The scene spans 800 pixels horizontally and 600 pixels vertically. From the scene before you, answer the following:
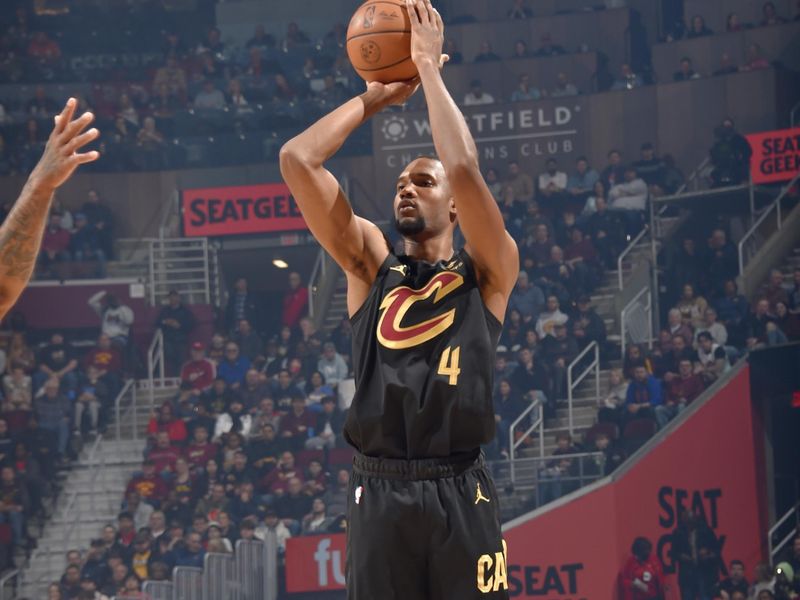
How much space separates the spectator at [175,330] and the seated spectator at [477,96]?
150 inches

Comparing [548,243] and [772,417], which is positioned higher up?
[548,243]

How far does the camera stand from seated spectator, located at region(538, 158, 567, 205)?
13.0 meters

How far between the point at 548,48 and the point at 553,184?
1.88 m

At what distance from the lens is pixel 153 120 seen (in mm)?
14297

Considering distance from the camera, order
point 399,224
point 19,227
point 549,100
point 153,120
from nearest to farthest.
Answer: point 19,227 < point 399,224 < point 549,100 < point 153,120

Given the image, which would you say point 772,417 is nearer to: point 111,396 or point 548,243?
point 548,243

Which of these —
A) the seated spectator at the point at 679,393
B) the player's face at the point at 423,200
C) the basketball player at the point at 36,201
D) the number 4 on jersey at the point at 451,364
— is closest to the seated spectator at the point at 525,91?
the seated spectator at the point at 679,393

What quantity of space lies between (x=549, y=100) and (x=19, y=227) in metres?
10.9

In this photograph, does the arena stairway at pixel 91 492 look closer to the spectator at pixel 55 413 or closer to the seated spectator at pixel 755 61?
the spectator at pixel 55 413

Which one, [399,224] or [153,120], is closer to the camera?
[399,224]

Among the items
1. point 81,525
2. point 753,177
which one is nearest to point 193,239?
point 81,525

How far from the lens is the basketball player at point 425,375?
324 centimetres

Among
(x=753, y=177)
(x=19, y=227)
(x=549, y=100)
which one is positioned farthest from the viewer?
(x=549, y=100)

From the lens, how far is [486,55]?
14.2 m
